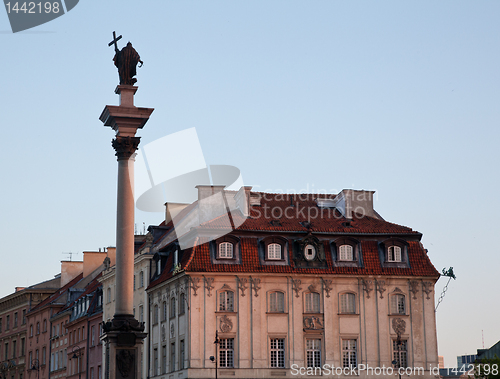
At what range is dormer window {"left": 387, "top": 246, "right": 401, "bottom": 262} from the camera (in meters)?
68.4

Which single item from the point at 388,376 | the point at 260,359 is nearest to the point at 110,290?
the point at 260,359

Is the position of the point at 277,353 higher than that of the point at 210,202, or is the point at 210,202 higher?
the point at 210,202

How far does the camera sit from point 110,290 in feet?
276

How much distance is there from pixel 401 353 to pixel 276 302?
9.99 meters

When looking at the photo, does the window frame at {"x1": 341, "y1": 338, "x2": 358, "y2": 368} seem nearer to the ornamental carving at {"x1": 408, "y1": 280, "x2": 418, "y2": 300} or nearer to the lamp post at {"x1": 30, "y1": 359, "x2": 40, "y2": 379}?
the ornamental carving at {"x1": 408, "y1": 280, "x2": 418, "y2": 300}

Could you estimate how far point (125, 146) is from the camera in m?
34.1

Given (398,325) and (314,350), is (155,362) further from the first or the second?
(398,325)

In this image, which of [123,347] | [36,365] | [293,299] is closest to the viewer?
[123,347]

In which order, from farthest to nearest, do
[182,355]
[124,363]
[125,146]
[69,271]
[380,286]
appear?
[69,271]
[380,286]
[182,355]
[125,146]
[124,363]

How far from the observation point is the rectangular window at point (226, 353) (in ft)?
212

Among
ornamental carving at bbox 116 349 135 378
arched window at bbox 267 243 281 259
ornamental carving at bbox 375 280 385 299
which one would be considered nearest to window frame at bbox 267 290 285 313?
arched window at bbox 267 243 281 259

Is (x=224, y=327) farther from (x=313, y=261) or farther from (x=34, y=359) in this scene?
(x=34, y=359)

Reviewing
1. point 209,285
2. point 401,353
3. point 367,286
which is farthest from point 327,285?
point 209,285
